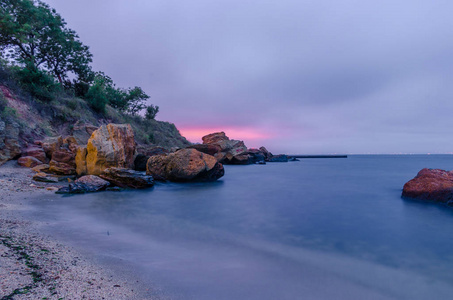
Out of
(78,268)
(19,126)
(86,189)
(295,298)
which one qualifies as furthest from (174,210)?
(19,126)

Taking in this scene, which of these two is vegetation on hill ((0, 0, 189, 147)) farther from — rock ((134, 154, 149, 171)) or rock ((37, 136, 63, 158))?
rock ((134, 154, 149, 171))

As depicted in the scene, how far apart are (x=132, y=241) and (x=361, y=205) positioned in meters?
8.70

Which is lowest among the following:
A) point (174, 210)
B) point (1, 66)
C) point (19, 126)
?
point (174, 210)

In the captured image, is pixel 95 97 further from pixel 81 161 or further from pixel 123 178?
pixel 123 178

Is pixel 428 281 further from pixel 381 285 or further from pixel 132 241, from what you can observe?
pixel 132 241

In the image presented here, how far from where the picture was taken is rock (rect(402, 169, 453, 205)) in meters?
8.36

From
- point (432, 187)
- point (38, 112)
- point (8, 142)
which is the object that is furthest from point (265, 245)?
point (38, 112)

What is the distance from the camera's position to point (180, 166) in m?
13.9

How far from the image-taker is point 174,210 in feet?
27.9

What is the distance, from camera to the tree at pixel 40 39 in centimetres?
2055

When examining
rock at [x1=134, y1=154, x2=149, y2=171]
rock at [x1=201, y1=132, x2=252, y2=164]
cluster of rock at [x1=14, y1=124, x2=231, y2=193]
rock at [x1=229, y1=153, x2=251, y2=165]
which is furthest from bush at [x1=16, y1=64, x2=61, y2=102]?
rock at [x1=229, y1=153, x2=251, y2=165]

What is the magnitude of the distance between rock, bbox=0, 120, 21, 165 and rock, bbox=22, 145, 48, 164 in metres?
0.40

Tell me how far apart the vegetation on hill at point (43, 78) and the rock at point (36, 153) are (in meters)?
1.53

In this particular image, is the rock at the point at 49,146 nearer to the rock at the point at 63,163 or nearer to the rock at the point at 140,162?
the rock at the point at 63,163
